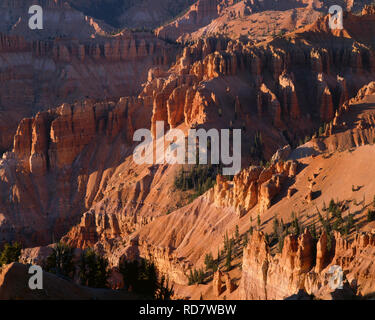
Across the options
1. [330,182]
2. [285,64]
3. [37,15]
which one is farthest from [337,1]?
[330,182]

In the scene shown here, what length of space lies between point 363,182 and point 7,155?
2228 inches

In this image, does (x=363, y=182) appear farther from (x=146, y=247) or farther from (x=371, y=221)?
(x=146, y=247)

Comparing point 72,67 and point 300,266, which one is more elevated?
point 72,67

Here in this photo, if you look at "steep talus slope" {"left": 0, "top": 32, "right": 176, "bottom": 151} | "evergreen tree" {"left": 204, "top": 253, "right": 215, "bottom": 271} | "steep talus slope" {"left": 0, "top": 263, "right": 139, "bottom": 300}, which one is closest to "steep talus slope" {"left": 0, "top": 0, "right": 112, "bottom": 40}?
"steep talus slope" {"left": 0, "top": 32, "right": 176, "bottom": 151}

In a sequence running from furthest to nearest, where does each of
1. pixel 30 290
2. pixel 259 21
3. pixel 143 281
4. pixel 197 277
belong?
pixel 259 21
pixel 197 277
pixel 143 281
pixel 30 290

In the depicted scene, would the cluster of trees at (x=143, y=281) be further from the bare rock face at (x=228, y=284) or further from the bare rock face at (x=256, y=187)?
the bare rock face at (x=256, y=187)

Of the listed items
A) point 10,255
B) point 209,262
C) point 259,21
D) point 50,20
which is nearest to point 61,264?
point 10,255

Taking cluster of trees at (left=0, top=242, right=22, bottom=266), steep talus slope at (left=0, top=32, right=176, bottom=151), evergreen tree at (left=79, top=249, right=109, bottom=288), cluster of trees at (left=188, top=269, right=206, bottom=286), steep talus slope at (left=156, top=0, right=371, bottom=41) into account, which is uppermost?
steep talus slope at (left=156, top=0, right=371, bottom=41)

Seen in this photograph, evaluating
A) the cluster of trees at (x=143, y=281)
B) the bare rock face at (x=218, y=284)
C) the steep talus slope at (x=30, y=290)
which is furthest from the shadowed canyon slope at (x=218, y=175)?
the steep talus slope at (x=30, y=290)

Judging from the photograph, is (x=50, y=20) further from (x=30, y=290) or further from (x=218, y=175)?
(x=30, y=290)

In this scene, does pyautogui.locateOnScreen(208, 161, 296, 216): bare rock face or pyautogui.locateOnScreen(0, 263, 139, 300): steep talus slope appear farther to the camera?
pyautogui.locateOnScreen(208, 161, 296, 216): bare rock face

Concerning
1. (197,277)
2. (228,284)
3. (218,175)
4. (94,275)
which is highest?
(218,175)

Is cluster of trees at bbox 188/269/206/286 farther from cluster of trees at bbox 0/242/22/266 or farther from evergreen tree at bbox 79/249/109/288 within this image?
cluster of trees at bbox 0/242/22/266

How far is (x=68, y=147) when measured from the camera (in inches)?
3674
